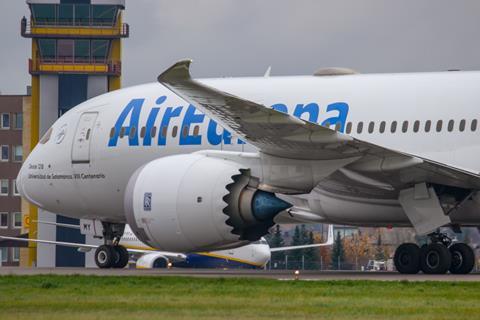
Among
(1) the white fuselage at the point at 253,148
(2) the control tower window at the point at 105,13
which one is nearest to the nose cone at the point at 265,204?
(1) the white fuselage at the point at 253,148

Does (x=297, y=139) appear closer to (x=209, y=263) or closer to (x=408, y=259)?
(x=408, y=259)

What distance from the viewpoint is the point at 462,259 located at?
30.1 m

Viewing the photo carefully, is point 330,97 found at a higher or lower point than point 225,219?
higher

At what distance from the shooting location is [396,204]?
29266 mm

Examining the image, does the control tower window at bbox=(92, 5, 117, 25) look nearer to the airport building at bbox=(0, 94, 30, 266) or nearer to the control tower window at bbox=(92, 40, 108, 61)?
the control tower window at bbox=(92, 40, 108, 61)

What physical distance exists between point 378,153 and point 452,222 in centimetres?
390

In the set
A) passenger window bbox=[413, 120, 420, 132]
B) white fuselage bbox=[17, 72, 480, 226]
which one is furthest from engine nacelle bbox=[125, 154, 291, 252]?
passenger window bbox=[413, 120, 420, 132]

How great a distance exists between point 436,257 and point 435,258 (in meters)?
0.04

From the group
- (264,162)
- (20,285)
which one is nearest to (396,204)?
(264,162)

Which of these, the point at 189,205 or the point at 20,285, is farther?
the point at 189,205

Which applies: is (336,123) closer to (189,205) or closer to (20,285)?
(189,205)

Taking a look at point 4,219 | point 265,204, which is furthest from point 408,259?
point 4,219

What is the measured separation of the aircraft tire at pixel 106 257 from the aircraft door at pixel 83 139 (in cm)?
228

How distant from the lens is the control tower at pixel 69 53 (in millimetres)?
83500
